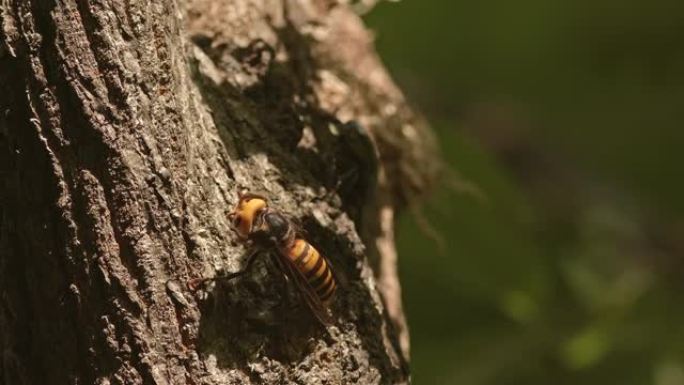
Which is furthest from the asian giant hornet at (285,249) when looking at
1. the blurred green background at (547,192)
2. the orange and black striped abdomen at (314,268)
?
the blurred green background at (547,192)

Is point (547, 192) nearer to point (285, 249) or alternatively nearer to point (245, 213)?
point (285, 249)

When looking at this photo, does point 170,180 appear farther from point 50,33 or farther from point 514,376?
point 514,376

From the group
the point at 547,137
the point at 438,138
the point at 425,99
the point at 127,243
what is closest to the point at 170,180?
the point at 127,243

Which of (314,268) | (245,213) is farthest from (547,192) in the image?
(245,213)

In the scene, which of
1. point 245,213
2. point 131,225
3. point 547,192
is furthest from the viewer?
point 547,192

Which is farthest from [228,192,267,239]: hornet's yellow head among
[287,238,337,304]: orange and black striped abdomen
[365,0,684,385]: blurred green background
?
[365,0,684,385]: blurred green background

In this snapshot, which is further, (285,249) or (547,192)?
(547,192)

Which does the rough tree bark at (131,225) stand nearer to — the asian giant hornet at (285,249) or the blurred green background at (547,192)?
the asian giant hornet at (285,249)

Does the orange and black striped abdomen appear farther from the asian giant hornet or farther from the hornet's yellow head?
the hornet's yellow head
